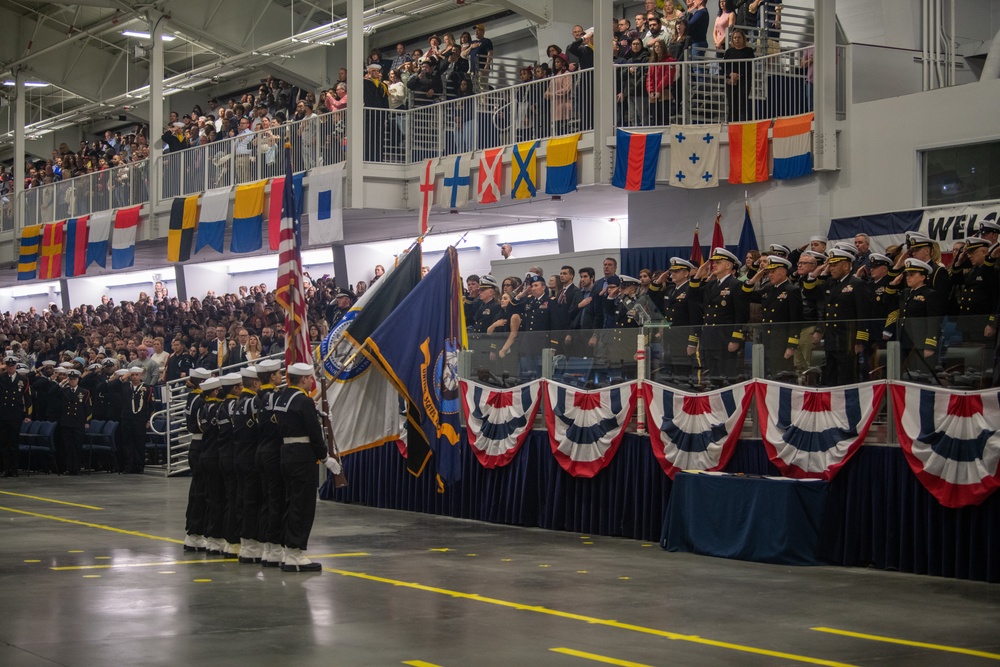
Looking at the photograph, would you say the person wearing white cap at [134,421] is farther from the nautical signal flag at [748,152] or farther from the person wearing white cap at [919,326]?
the person wearing white cap at [919,326]

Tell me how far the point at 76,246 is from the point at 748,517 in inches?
975

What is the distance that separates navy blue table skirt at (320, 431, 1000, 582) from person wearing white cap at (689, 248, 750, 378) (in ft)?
2.76

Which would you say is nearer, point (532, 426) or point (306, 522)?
point (306, 522)

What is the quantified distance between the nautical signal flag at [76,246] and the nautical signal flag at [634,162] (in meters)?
17.2

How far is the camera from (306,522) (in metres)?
11.0

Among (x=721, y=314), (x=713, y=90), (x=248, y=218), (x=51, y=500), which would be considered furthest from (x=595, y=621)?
(x=248, y=218)

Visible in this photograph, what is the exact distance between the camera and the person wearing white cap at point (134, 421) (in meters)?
22.6

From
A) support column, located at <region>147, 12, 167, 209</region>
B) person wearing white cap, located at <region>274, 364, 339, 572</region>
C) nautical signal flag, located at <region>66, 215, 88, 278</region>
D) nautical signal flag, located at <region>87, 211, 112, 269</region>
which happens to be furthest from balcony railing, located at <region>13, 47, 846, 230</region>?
person wearing white cap, located at <region>274, 364, 339, 572</region>

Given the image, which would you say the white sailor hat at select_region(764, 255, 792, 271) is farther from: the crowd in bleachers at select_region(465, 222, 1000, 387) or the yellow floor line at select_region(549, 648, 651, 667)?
the yellow floor line at select_region(549, 648, 651, 667)

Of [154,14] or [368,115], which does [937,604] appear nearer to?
[368,115]

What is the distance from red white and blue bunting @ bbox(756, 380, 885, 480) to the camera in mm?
11516

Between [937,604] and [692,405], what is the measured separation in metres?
3.87

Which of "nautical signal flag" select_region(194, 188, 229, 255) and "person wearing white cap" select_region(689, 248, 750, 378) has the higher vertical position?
"nautical signal flag" select_region(194, 188, 229, 255)

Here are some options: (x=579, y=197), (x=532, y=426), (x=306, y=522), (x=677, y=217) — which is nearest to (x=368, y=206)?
(x=579, y=197)
